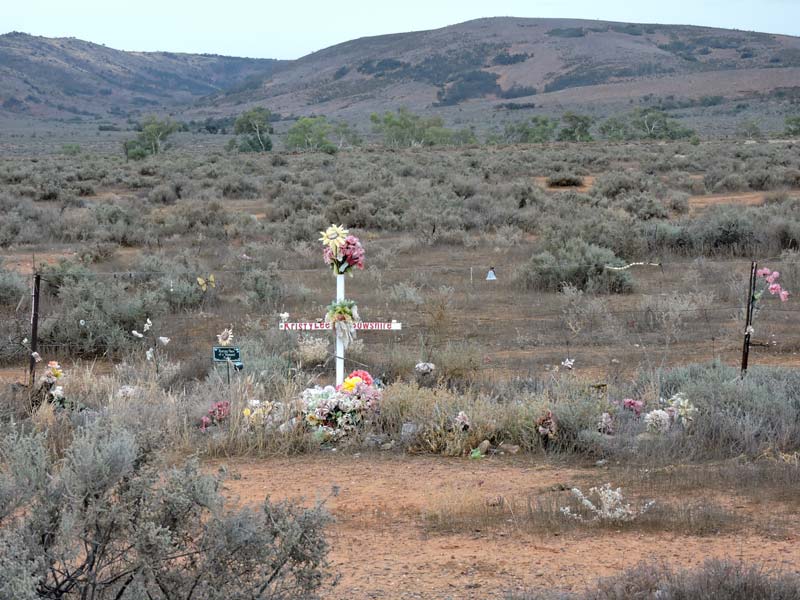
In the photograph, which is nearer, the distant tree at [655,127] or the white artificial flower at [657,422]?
the white artificial flower at [657,422]

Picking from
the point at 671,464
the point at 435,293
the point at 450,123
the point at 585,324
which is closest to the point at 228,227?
the point at 435,293

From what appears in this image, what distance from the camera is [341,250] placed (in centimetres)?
916

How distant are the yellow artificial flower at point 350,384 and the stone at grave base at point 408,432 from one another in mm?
695

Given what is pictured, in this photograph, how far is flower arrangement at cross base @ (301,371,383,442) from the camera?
8.17 m

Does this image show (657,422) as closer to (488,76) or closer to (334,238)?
(334,238)

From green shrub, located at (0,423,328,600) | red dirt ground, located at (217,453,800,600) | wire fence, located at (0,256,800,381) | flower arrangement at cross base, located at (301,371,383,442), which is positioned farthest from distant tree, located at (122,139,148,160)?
green shrub, located at (0,423,328,600)

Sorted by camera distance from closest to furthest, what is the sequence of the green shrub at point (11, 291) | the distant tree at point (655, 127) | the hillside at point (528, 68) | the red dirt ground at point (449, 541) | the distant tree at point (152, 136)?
the red dirt ground at point (449, 541) → the green shrub at point (11, 291) → the distant tree at point (152, 136) → the distant tree at point (655, 127) → the hillside at point (528, 68)

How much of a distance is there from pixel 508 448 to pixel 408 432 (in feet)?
2.79

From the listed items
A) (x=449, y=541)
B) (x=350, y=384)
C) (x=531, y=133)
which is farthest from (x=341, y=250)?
(x=531, y=133)

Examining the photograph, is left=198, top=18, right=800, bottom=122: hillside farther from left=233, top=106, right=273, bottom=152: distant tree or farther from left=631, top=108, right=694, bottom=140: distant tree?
left=233, top=106, right=273, bottom=152: distant tree

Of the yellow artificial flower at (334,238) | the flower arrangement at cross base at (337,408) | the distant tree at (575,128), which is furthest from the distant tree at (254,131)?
the flower arrangement at cross base at (337,408)

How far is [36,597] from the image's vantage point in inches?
136

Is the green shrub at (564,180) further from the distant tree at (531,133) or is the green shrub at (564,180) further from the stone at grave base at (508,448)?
the distant tree at (531,133)

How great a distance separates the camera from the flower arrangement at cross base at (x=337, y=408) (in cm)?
817
